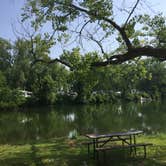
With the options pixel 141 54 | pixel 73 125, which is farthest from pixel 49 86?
pixel 141 54

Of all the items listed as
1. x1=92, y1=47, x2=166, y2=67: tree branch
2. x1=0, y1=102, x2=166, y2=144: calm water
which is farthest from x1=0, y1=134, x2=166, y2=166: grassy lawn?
x1=0, y1=102, x2=166, y2=144: calm water

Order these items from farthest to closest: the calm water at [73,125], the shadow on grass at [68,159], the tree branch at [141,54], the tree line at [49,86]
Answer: the tree line at [49,86] → the calm water at [73,125] → the tree branch at [141,54] → the shadow on grass at [68,159]

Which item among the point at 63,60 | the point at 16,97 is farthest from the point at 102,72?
the point at 16,97

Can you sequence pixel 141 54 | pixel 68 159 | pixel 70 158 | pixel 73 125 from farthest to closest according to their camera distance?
pixel 73 125 → pixel 141 54 → pixel 70 158 → pixel 68 159

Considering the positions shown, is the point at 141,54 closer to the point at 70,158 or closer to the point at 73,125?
the point at 70,158

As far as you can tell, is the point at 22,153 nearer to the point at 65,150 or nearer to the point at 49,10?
the point at 65,150

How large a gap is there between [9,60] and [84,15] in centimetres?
5409

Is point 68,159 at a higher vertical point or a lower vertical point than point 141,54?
lower

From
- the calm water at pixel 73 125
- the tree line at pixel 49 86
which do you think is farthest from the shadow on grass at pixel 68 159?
the tree line at pixel 49 86

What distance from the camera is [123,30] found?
35.6ft

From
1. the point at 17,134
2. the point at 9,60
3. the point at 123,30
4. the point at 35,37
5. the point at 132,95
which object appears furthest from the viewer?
the point at 132,95

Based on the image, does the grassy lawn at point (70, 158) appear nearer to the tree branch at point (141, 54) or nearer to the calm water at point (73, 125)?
the tree branch at point (141, 54)

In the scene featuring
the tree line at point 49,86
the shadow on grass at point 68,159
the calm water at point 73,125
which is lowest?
the shadow on grass at point 68,159

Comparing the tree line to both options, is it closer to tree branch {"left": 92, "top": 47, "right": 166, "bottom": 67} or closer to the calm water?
the calm water
